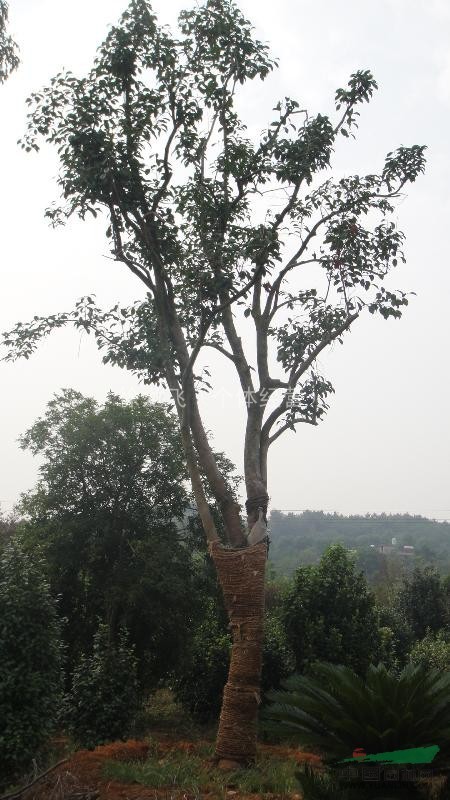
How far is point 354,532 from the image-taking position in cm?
7450

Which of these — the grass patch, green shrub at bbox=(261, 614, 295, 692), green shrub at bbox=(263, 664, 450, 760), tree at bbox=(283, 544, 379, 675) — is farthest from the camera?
green shrub at bbox=(261, 614, 295, 692)

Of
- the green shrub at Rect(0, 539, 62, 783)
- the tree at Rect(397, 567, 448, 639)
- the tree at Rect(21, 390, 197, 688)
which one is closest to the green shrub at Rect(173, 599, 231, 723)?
the tree at Rect(21, 390, 197, 688)

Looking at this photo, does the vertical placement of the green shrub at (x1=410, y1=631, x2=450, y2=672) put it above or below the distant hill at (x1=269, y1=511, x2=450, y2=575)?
below

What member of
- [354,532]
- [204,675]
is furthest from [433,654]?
[354,532]

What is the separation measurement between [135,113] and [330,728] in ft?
25.4

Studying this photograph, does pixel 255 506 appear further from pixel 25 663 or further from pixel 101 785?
pixel 101 785

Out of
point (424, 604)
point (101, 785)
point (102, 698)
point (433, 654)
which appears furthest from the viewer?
point (424, 604)

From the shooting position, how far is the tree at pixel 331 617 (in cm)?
1206

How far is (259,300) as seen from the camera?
10992 millimetres

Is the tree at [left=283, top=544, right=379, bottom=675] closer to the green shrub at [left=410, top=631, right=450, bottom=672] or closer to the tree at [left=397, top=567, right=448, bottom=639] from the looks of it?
the green shrub at [left=410, top=631, right=450, bottom=672]

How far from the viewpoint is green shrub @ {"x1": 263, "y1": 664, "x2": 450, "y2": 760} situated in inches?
252

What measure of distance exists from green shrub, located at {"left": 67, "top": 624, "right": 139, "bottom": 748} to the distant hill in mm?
45629

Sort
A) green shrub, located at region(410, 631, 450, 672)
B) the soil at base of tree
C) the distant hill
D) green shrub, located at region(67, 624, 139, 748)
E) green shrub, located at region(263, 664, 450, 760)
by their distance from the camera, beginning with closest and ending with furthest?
1. green shrub, located at region(263, 664, 450, 760)
2. the soil at base of tree
3. green shrub, located at region(67, 624, 139, 748)
4. green shrub, located at region(410, 631, 450, 672)
5. the distant hill

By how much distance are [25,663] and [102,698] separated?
8.09 ft
